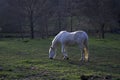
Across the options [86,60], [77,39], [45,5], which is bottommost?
[86,60]

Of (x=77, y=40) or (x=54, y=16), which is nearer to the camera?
(x=77, y=40)

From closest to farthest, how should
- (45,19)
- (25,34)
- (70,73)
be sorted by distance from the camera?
(70,73) → (45,19) → (25,34)

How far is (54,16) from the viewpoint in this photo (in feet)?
165

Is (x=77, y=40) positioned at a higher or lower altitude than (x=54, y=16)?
lower

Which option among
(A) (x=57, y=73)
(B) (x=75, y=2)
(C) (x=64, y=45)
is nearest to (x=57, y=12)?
(B) (x=75, y=2)

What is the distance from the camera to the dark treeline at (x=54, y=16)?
4550 centimetres

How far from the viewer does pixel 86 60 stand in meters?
16.3

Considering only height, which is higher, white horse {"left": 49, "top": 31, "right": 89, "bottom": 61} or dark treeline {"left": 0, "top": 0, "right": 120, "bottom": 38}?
dark treeline {"left": 0, "top": 0, "right": 120, "bottom": 38}

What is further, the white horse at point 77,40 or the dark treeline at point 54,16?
the dark treeline at point 54,16

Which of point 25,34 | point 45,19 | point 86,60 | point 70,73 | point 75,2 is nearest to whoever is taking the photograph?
point 70,73

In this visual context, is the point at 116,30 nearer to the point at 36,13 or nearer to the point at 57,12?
the point at 57,12

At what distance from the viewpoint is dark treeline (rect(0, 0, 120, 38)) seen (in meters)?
45.5

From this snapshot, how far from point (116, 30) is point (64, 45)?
41059 mm

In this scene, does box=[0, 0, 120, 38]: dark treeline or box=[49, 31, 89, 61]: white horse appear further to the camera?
box=[0, 0, 120, 38]: dark treeline
